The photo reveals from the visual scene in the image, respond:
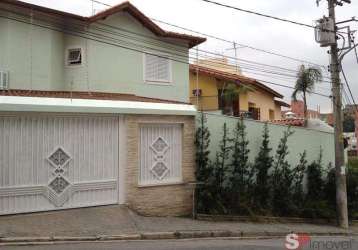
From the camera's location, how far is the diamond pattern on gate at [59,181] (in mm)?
12469

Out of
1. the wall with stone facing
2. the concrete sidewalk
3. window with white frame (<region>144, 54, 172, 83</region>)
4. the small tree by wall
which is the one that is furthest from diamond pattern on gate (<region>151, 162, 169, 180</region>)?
window with white frame (<region>144, 54, 172, 83</region>)

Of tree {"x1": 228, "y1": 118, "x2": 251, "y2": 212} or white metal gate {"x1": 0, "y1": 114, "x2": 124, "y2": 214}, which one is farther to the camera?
tree {"x1": 228, "y1": 118, "x2": 251, "y2": 212}

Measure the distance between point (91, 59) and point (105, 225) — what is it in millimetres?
8412

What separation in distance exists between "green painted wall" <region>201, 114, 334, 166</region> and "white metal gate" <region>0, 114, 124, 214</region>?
12.2ft

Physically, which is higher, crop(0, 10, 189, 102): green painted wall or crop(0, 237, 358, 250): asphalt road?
crop(0, 10, 189, 102): green painted wall

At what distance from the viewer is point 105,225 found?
11938mm

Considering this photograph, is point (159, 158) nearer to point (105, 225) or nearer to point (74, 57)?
point (105, 225)

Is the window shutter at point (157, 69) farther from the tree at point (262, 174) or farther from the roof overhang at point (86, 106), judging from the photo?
the tree at point (262, 174)

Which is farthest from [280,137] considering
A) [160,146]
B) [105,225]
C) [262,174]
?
[105,225]

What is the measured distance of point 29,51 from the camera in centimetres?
1762

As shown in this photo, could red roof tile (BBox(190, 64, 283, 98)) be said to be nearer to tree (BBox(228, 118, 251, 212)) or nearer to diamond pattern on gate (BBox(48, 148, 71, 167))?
tree (BBox(228, 118, 251, 212))

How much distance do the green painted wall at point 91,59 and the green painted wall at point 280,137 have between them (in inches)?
177

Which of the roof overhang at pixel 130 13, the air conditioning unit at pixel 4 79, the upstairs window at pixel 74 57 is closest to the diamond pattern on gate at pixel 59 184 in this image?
the air conditioning unit at pixel 4 79

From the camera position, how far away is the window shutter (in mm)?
20203
